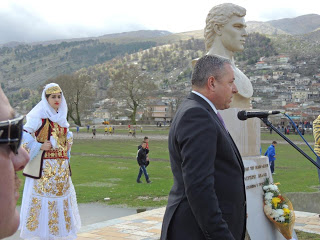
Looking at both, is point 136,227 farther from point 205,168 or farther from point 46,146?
point 205,168

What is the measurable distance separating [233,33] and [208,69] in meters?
2.85

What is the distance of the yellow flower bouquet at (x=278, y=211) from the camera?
17.7 ft

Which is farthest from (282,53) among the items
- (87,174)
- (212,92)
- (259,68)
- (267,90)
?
(212,92)

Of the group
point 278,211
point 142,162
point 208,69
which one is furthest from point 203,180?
point 142,162

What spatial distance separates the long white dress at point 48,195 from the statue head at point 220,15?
8.36ft

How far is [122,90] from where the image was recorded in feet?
234

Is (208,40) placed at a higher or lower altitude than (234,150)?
higher

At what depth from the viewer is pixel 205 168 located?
104 inches

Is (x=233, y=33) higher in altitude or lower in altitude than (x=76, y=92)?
higher

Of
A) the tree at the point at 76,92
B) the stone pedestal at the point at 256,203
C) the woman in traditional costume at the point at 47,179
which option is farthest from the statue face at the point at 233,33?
the tree at the point at 76,92

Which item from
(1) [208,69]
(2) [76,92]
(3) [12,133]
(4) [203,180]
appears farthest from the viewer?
(2) [76,92]

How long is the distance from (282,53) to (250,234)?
180016 mm

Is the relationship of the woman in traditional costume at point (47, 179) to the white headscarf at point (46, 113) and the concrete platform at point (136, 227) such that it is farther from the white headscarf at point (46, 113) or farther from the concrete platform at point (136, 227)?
the concrete platform at point (136, 227)

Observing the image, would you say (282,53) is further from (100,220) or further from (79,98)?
(100,220)
